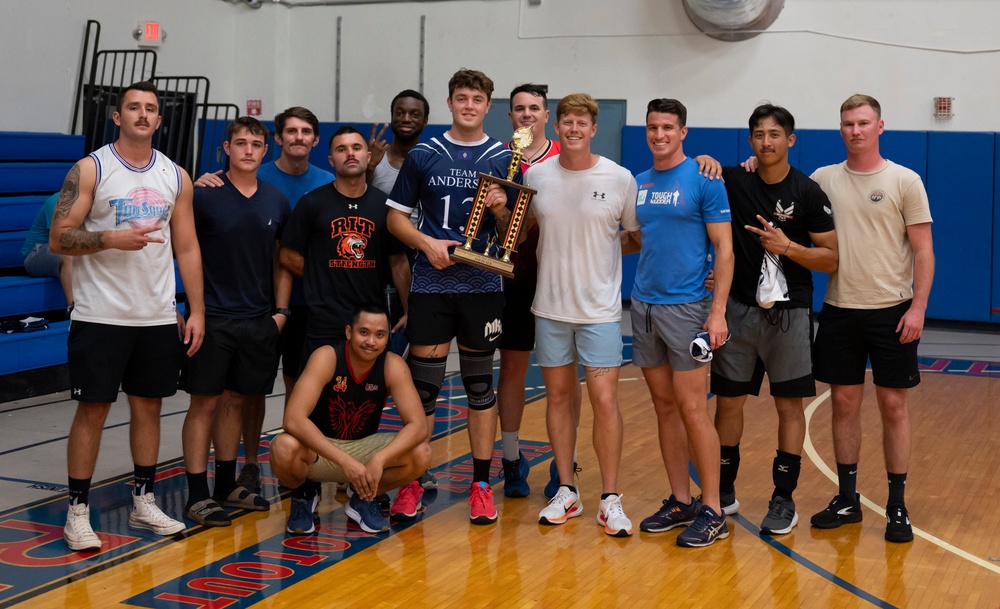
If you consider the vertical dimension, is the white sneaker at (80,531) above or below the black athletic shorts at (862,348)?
below

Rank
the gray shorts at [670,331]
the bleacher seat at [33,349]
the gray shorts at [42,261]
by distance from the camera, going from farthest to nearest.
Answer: the gray shorts at [42,261], the bleacher seat at [33,349], the gray shorts at [670,331]

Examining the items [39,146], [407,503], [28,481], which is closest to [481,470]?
[407,503]

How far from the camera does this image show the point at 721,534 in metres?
4.77

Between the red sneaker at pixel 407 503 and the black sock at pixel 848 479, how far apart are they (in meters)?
1.97

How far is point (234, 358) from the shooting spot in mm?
4949

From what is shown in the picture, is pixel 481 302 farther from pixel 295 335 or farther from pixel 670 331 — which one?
pixel 295 335

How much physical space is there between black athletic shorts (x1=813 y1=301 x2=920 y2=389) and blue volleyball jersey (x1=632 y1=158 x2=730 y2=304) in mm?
631

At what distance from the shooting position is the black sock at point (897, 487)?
15.8 feet

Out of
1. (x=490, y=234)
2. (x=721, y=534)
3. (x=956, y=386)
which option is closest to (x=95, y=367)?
(x=490, y=234)

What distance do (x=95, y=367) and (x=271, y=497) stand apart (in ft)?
4.10

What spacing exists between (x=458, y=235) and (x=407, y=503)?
1.28 meters

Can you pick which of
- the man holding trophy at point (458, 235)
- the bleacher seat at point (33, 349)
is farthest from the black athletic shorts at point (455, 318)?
the bleacher seat at point (33, 349)

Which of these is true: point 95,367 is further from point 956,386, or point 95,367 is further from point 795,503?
point 956,386

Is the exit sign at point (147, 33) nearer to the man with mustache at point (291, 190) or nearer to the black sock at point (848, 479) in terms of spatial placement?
the man with mustache at point (291, 190)
